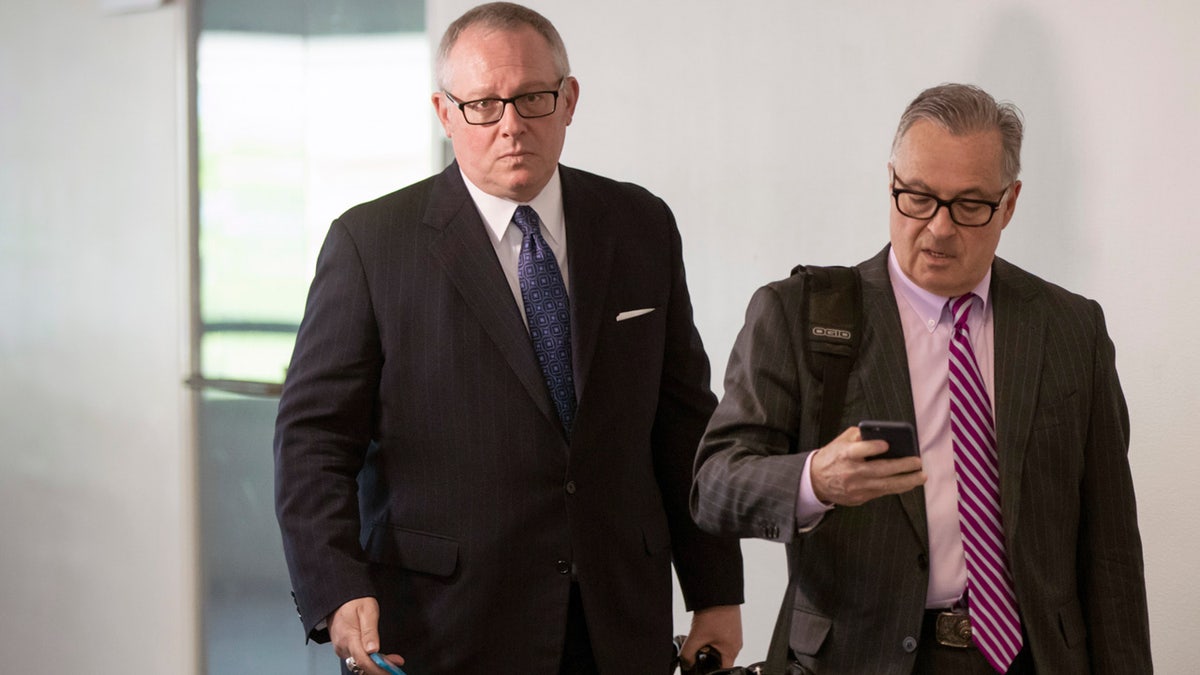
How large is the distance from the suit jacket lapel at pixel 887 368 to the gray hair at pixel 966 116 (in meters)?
0.23

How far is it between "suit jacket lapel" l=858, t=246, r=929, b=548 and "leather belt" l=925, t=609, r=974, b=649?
4.3 inches

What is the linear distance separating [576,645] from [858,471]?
0.96 meters

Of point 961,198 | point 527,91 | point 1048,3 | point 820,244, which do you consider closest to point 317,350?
point 527,91

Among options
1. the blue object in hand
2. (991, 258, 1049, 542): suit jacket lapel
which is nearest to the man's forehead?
(991, 258, 1049, 542): suit jacket lapel

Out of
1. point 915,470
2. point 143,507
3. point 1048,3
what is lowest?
point 143,507

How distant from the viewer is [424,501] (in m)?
2.74

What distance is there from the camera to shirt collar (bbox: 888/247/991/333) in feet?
7.71

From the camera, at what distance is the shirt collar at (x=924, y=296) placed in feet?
7.71

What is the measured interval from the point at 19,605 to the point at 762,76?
13.8ft

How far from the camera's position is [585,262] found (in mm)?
2820

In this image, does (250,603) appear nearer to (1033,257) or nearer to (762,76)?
(762,76)

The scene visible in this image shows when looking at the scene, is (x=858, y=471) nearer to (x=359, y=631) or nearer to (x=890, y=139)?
(x=359, y=631)

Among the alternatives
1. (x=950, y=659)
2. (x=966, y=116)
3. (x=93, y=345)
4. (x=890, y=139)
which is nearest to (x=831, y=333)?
(x=966, y=116)

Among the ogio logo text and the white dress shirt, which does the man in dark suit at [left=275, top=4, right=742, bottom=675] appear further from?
the ogio logo text
